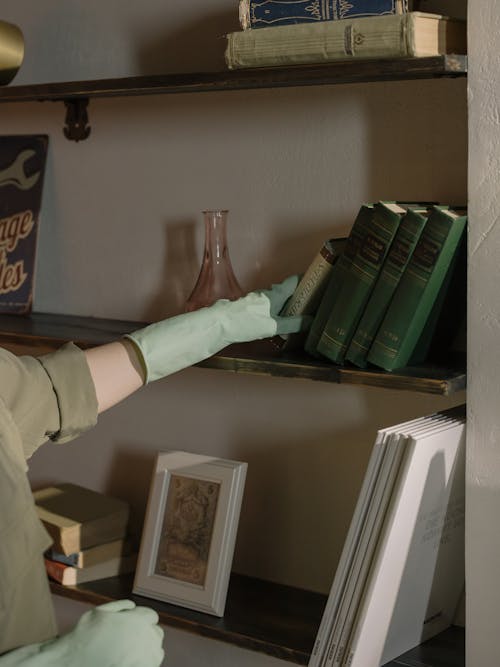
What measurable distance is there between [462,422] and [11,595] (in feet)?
2.19

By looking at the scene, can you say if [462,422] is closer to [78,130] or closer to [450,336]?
[450,336]

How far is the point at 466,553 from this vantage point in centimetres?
151

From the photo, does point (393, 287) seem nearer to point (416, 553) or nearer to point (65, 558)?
point (416, 553)

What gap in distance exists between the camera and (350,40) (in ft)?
4.61

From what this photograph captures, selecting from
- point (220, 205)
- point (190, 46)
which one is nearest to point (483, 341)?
point (220, 205)

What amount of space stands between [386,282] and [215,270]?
38 cm

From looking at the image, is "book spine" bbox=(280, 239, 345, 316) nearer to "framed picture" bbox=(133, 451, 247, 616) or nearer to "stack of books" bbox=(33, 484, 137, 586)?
"framed picture" bbox=(133, 451, 247, 616)

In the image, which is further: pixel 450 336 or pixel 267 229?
pixel 267 229

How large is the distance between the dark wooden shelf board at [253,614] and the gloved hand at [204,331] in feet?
1.49

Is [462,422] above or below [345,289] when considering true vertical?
below

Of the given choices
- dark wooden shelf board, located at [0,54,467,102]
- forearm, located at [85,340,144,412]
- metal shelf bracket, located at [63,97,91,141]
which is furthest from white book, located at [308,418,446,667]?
metal shelf bracket, located at [63,97,91,141]

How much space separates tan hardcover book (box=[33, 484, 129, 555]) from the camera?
6.26ft

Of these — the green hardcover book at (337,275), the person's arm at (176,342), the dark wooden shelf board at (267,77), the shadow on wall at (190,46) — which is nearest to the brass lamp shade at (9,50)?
the dark wooden shelf board at (267,77)

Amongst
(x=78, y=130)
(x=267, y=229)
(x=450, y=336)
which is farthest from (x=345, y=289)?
(x=78, y=130)
